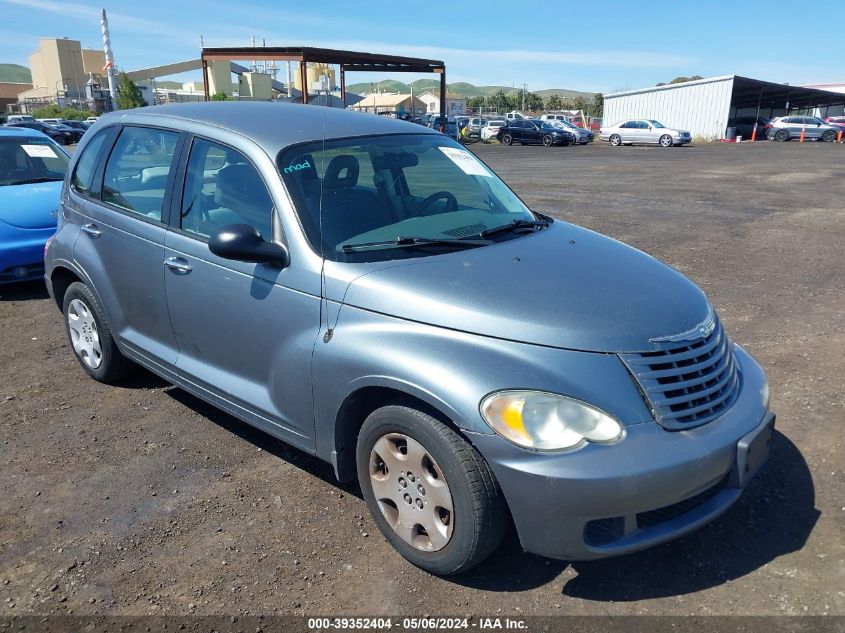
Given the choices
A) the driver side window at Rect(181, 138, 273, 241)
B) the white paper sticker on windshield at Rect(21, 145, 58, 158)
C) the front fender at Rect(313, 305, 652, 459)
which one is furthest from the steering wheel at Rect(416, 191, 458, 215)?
the white paper sticker on windshield at Rect(21, 145, 58, 158)

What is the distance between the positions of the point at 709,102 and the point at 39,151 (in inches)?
1848

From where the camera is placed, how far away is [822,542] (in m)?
3.05

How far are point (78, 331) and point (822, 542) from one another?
187 inches

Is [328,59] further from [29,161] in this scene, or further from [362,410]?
[362,410]

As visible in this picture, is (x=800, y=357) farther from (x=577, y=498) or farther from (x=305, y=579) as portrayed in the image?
(x=305, y=579)

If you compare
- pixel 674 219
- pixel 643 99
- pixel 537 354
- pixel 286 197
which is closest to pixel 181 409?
pixel 286 197

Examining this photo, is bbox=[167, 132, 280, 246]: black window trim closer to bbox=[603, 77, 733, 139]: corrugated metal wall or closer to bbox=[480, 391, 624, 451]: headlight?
bbox=[480, 391, 624, 451]: headlight

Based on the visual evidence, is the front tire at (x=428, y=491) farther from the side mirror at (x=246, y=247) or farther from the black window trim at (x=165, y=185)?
the black window trim at (x=165, y=185)

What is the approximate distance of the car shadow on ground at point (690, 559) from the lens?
111 inches

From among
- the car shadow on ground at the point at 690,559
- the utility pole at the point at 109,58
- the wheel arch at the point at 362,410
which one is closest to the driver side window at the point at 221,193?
the wheel arch at the point at 362,410

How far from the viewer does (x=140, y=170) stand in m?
4.22

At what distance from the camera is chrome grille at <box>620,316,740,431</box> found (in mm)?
2588

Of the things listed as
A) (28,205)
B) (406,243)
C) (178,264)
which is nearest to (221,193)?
(178,264)

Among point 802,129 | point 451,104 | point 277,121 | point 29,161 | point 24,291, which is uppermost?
point 451,104
